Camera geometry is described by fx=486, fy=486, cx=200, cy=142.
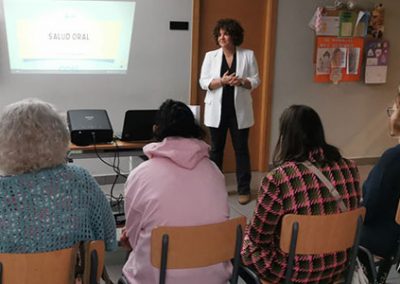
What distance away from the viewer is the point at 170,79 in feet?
14.9

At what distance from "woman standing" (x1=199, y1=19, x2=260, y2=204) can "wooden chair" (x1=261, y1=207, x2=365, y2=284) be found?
7.28 feet

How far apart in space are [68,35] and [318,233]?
3.10 meters

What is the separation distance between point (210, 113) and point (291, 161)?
2213mm

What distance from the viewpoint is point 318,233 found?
1.73m

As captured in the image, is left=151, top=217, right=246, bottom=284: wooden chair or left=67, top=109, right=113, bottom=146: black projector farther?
left=67, top=109, right=113, bottom=146: black projector

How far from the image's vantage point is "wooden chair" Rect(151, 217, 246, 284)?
1.56m

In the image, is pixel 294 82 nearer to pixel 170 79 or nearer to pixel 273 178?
pixel 170 79

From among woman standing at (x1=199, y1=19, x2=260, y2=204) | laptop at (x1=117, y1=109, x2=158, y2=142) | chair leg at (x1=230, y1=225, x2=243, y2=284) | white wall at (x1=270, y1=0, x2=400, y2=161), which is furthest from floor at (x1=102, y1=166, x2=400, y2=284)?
chair leg at (x1=230, y1=225, x2=243, y2=284)

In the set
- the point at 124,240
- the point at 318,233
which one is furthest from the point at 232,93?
the point at 318,233

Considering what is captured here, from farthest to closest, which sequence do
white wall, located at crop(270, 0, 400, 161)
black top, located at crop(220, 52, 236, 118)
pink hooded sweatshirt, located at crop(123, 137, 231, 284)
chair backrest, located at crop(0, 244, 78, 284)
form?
white wall, located at crop(270, 0, 400, 161), black top, located at crop(220, 52, 236, 118), pink hooded sweatshirt, located at crop(123, 137, 231, 284), chair backrest, located at crop(0, 244, 78, 284)

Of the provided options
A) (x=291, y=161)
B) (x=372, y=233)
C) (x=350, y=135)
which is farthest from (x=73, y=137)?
(x=350, y=135)

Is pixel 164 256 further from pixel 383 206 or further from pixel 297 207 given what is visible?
pixel 383 206

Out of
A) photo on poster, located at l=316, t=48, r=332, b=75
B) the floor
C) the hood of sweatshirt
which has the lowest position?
the floor

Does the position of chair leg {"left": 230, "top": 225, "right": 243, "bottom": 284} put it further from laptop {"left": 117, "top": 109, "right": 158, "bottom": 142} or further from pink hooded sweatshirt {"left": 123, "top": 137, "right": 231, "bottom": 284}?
laptop {"left": 117, "top": 109, "right": 158, "bottom": 142}
